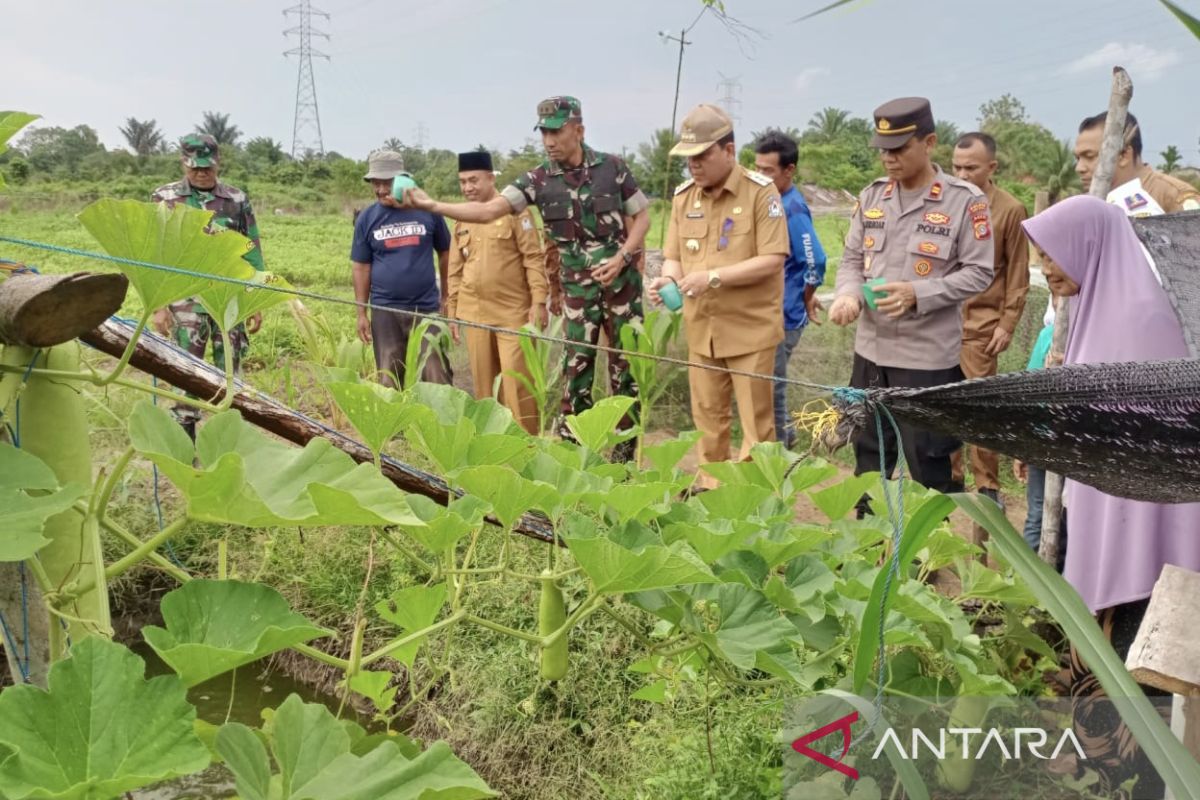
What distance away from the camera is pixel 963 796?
73.2 inches

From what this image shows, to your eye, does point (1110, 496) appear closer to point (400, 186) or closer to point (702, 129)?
point (702, 129)

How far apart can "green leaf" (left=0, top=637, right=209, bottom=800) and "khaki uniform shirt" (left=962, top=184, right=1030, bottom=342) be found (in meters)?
3.49

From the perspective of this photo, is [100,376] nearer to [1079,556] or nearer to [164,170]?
[1079,556]

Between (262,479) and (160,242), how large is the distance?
28 centimetres

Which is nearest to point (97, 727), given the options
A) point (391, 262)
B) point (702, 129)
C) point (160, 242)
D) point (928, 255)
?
point (160, 242)

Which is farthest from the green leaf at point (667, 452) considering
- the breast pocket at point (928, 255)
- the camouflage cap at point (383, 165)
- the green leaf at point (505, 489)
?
the camouflage cap at point (383, 165)

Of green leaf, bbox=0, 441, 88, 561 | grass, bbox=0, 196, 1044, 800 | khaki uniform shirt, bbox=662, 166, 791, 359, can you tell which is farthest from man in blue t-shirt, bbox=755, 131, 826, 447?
green leaf, bbox=0, 441, 88, 561

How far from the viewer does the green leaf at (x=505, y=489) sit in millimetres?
1034

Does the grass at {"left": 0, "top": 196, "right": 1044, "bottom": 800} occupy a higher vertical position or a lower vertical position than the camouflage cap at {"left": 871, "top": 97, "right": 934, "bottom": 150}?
lower

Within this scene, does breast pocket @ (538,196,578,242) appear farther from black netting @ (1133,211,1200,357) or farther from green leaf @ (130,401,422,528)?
green leaf @ (130,401,422,528)

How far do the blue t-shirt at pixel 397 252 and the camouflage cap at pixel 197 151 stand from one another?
27.7 inches

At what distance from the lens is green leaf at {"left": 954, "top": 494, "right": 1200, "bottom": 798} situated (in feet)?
2.75

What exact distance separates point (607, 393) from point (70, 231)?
14.2 m

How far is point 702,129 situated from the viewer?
344 cm
